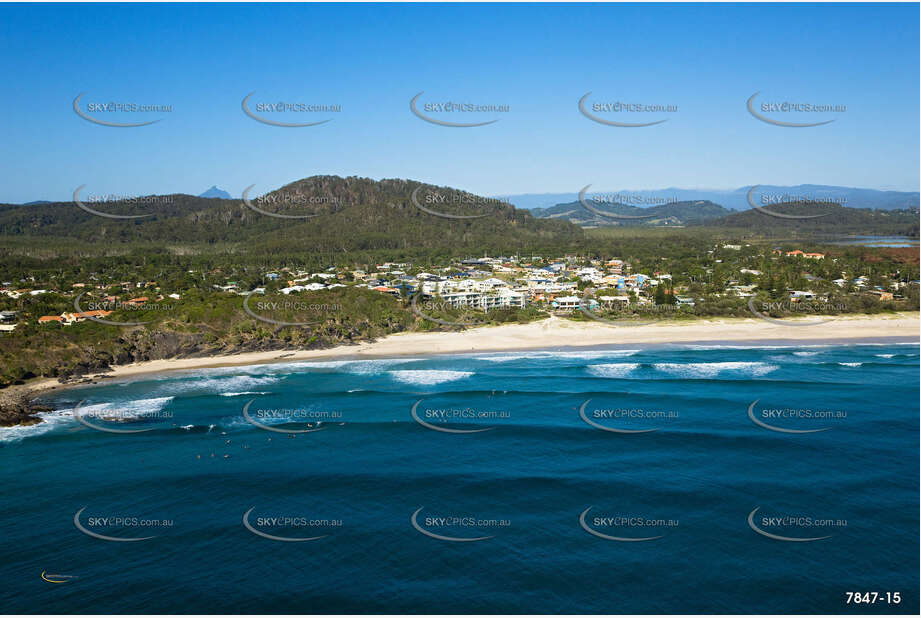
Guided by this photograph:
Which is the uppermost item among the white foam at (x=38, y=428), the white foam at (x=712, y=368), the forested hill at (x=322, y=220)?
the forested hill at (x=322, y=220)

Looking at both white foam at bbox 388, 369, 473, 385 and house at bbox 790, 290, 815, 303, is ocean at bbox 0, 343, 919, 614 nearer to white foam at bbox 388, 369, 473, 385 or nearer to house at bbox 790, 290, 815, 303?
white foam at bbox 388, 369, 473, 385

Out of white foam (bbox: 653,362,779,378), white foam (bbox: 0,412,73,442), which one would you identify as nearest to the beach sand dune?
white foam (bbox: 653,362,779,378)

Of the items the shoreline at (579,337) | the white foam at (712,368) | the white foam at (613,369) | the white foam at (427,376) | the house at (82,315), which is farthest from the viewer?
the house at (82,315)

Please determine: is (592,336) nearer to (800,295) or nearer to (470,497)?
(800,295)

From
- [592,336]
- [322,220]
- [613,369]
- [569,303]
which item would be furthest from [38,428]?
[322,220]

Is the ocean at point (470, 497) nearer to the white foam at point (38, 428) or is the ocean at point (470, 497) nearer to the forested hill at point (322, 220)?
the white foam at point (38, 428)

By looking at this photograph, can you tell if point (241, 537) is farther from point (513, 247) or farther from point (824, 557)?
point (513, 247)

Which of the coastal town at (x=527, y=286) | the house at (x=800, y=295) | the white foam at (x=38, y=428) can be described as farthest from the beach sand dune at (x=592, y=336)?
the white foam at (x=38, y=428)

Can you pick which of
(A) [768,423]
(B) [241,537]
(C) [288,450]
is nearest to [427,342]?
(C) [288,450]
